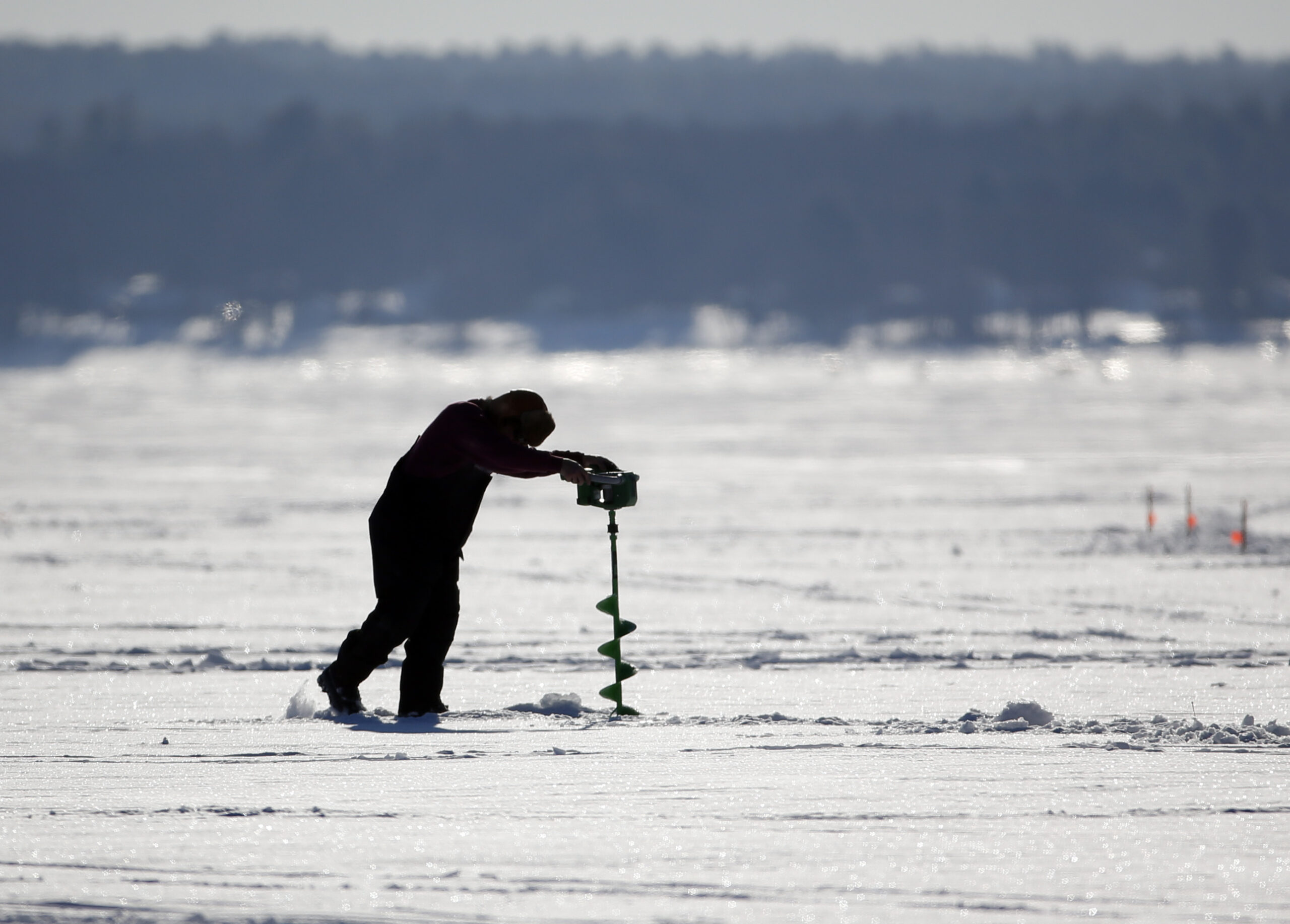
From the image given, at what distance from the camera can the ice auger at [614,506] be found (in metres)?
5.52

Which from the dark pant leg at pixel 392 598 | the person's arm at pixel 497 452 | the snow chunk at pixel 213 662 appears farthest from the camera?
the snow chunk at pixel 213 662

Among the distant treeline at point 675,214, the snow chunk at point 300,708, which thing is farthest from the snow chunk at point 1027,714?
the distant treeline at point 675,214

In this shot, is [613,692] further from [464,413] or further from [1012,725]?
[1012,725]

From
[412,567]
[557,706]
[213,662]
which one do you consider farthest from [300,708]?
[213,662]

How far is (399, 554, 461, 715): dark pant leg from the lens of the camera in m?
5.64

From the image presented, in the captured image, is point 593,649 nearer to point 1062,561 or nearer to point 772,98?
point 1062,561

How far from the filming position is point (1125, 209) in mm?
129750

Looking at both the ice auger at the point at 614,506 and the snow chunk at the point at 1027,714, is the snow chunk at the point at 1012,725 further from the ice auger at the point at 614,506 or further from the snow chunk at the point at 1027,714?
the ice auger at the point at 614,506

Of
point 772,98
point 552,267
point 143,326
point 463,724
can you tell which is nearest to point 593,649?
point 463,724

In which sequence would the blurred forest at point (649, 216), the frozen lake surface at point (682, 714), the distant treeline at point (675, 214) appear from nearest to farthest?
1. the frozen lake surface at point (682, 714)
2. the blurred forest at point (649, 216)
3. the distant treeline at point (675, 214)

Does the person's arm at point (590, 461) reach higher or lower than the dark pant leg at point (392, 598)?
higher

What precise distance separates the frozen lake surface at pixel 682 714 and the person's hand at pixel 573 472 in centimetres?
86

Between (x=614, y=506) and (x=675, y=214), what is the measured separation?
122 meters

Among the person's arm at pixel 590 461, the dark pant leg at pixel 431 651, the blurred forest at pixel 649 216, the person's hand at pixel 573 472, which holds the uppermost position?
the blurred forest at pixel 649 216
